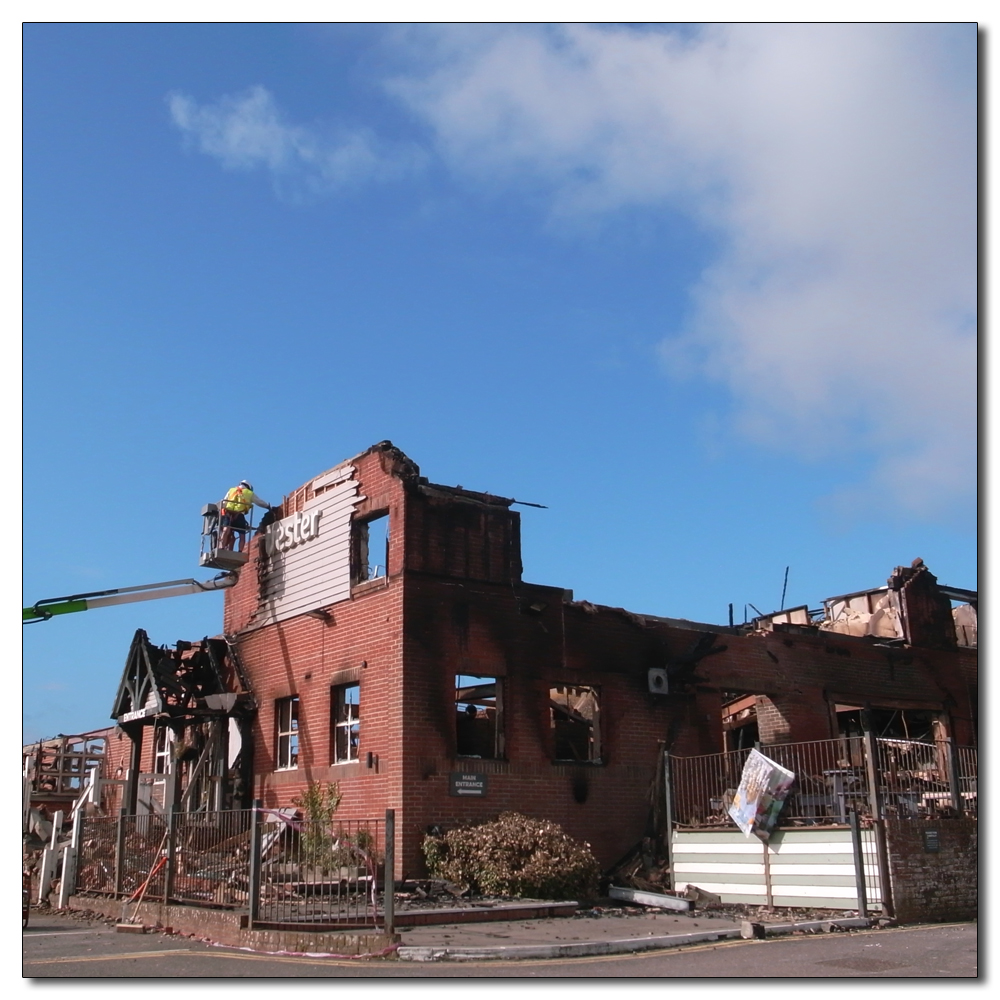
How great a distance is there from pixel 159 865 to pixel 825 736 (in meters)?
13.7

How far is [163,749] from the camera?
82.7ft

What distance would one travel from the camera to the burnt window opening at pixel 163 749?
78.2ft

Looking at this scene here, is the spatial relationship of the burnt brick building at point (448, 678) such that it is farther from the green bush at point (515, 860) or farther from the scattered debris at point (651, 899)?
the scattered debris at point (651, 899)

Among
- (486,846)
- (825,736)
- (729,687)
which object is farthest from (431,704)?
(825,736)

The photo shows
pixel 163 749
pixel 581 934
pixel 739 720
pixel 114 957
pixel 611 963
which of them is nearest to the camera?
pixel 611 963

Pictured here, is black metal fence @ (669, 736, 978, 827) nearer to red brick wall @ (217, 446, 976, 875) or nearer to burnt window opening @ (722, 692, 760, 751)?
red brick wall @ (217, 446, 976, 875)

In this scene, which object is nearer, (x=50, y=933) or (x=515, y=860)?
(x=50, y=933)

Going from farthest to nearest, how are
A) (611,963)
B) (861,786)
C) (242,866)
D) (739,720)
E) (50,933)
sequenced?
1. (739,720)
2. (861,786)
3. (50,933)
4. (242,866)
5. (611,963)

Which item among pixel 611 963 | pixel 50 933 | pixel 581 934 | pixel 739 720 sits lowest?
pixel 50 933

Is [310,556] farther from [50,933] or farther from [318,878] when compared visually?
[50,933]

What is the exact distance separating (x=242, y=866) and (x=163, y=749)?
11.9 metres

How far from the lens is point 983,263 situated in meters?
9.63

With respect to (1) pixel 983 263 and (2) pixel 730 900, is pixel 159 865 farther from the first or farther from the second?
(1) pixel 983 263

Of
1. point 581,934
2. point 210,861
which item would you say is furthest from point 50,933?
point 581,934
